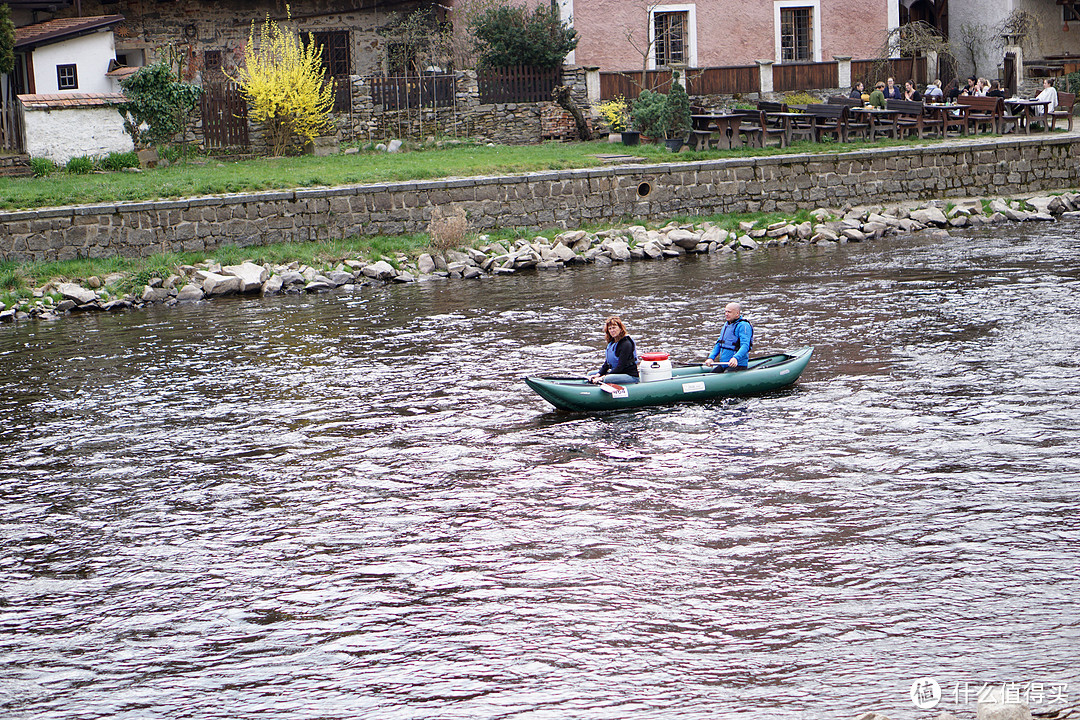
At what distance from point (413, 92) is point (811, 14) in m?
10.7

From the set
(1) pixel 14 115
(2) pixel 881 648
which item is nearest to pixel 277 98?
(1) pixel 14 115

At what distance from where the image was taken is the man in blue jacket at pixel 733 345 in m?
11.5

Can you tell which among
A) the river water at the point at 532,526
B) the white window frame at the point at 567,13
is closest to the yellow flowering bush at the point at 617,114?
the white window frame at the point at 567,13

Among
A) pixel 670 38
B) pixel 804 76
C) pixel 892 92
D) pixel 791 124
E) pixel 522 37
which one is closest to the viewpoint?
pixel 791 124

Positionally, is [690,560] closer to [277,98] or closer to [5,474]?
[5,474]

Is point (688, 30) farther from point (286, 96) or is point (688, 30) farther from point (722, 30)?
point (286, 96)

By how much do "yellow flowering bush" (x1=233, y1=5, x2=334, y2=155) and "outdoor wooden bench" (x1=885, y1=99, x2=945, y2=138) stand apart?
37.7 feet

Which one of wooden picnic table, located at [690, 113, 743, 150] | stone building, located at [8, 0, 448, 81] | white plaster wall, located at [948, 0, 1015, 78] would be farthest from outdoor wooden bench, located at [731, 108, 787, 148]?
white plaster wall, located at [948, 0, 1015, 78]

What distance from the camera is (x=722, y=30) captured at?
96.4 ft

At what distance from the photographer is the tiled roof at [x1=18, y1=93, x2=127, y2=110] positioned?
2214 centimetres

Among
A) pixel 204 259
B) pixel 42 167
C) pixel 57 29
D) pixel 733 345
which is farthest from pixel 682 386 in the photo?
pixel 57 29

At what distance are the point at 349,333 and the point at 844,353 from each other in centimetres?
621

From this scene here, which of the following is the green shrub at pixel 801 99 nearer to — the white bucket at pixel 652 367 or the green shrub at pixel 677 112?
the green shrub at pixel 677 112

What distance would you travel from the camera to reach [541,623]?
22.7 ft
